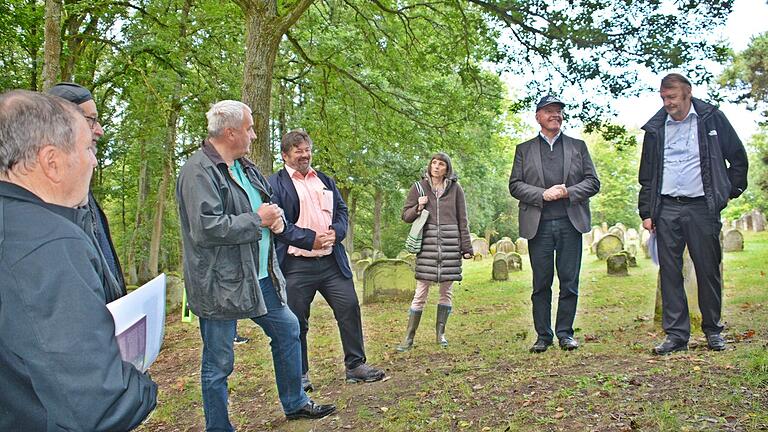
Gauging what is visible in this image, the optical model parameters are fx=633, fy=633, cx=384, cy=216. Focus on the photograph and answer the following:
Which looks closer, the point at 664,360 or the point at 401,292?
the point at 664,360

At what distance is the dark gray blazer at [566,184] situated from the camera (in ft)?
19.1

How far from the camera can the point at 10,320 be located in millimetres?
1522

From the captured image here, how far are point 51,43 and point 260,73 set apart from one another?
101 inches

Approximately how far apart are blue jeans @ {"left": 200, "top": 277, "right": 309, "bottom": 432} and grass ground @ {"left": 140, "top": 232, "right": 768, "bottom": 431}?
319 millimetres


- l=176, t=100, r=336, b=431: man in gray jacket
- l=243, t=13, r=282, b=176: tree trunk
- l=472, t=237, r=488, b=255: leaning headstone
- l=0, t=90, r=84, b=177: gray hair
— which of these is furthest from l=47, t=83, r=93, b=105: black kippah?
l=472, t=237, r=488, b=255: leaning headstone

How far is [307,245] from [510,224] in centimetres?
3385

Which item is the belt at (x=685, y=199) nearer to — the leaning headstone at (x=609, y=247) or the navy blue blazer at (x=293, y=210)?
the navy blue blazer at (x=293, y=210)

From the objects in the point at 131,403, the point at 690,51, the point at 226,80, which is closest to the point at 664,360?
the point at 690,51

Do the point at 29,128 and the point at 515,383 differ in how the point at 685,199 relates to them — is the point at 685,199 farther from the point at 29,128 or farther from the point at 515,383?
the point at 29,128

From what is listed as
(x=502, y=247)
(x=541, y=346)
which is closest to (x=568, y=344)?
(x=541, y=346)

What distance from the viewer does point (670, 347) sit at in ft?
17.5

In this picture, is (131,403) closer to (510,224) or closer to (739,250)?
(739,250)

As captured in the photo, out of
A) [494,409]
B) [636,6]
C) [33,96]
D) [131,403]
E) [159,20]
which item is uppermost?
[159,20]

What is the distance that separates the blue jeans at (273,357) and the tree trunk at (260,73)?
4713mm
